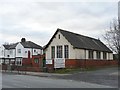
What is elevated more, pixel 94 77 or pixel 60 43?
pixel 60 43

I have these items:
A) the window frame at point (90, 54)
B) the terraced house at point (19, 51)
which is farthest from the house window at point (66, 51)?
the terraced house at point (19, 51)

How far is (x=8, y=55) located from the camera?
87.2 meters

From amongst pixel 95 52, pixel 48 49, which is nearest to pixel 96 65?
pixel 95 52

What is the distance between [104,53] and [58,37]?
16614mm

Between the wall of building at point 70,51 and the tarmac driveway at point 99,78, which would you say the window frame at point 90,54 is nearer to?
the wall of building at point 70,51

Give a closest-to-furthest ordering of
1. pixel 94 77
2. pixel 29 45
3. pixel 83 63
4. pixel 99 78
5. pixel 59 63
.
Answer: pixel 99 78 < pixel 94 77 < pixel 59 63 < pixel 83 63 < pixel 29 45

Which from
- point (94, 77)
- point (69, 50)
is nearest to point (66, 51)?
point (69, 50)

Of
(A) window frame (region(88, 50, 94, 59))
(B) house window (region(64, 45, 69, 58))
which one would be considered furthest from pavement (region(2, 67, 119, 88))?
(A) window frame (region(88, 50, 94, 59))

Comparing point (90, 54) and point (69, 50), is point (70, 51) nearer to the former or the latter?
point (69, 50)

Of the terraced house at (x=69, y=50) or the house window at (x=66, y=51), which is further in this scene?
the house window at (x=66, y=51)

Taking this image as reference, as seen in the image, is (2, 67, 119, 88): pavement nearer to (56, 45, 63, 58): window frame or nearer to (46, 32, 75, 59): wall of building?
(46, 32, 75, 59): wall of building

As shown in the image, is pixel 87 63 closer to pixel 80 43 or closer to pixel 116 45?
pixel 80 43

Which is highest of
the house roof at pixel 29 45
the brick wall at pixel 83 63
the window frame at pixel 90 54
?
the house roof at pixel 29 45

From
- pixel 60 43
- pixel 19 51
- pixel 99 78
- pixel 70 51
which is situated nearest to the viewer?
pixel 99 78
